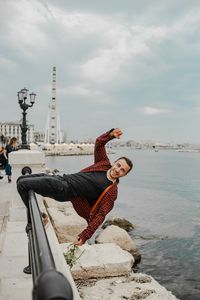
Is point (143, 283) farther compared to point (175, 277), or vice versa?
point (175, 277)

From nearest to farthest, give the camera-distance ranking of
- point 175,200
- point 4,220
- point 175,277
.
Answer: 1. point 4,220
2. point 175,277
3. point 175,200

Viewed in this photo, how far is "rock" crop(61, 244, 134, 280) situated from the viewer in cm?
675

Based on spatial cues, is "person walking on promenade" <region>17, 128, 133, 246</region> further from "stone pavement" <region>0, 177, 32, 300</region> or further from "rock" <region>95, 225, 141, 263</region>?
"rock" <region>95, 225, 141, 263</region>

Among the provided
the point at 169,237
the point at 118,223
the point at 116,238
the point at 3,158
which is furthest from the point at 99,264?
the point at 169,237

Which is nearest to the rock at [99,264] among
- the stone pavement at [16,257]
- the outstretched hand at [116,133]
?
the stone pavement at [16,257]

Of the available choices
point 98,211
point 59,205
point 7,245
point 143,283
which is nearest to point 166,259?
point 59,205

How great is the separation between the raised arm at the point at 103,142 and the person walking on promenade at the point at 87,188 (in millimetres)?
240

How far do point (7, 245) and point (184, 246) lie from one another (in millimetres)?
11040

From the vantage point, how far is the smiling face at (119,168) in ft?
12.4

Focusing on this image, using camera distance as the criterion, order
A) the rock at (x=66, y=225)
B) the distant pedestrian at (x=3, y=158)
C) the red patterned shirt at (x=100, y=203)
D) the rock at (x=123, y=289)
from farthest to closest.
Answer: the distant pedestrian at (x=3, y=158) < the rock at (x=66, y=225) < the rock at (x=123, y=289) < the red patterned shirt at (x=100, y=203)

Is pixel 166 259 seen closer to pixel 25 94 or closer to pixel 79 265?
pixel 79 265

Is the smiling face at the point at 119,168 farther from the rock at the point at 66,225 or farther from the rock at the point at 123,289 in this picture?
the rock at the point at 66,225

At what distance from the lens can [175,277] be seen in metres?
11.4

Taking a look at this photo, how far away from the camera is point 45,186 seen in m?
3.75
